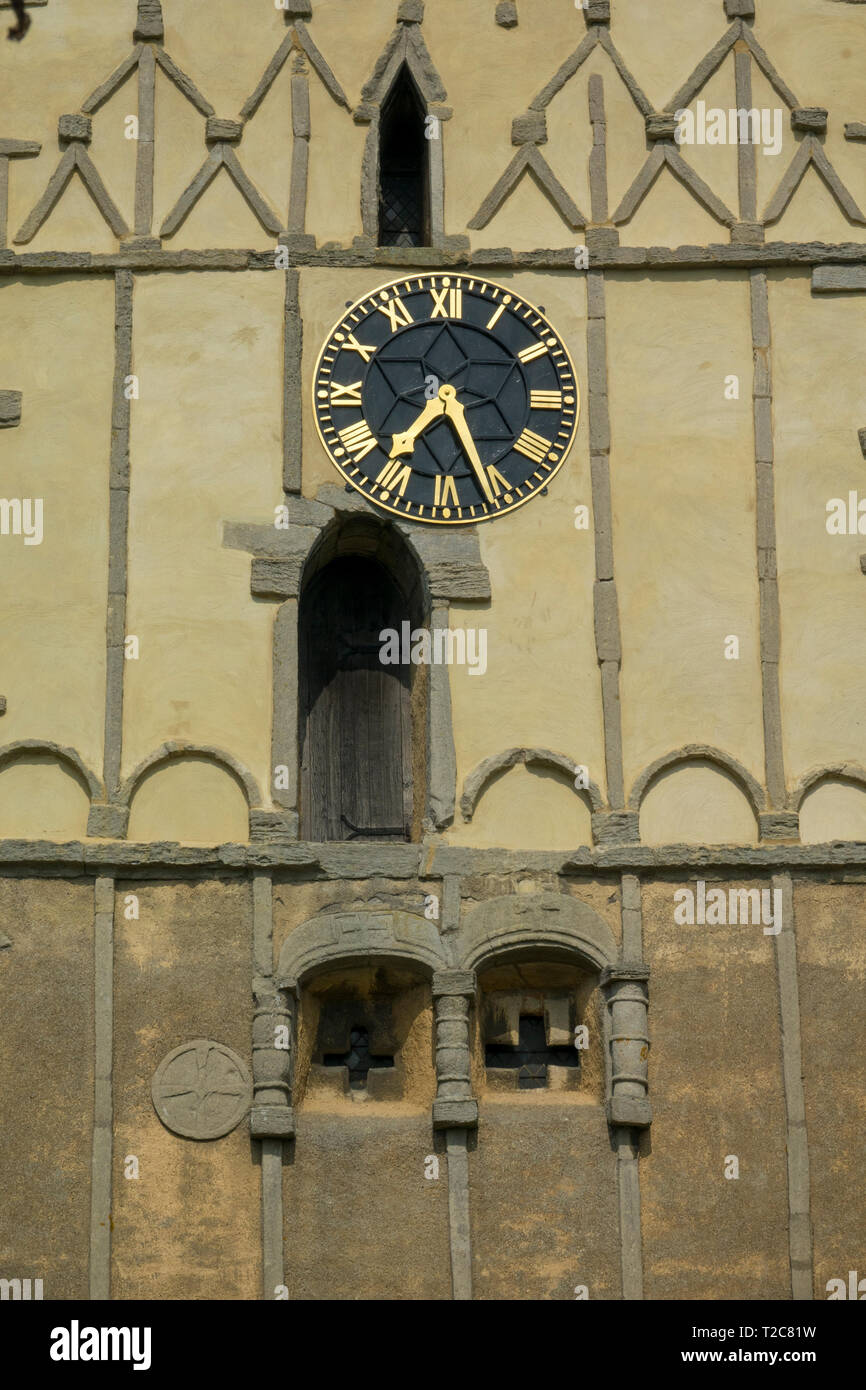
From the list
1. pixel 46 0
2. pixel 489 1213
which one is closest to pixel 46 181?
pixel 46 0

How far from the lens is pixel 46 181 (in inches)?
933

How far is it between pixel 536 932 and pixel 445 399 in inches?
138

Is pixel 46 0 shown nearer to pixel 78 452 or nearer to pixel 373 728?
pixel 78 452

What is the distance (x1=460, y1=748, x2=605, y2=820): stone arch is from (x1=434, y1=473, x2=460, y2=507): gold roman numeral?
1.65 meters

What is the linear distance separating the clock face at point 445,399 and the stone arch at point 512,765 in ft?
5.15

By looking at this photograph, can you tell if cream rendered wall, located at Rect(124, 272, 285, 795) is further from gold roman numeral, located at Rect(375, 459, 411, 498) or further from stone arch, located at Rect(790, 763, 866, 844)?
stone arch, located at Rect(790, 763, 866, 844)

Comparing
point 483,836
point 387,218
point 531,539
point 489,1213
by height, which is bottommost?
point 489,1213

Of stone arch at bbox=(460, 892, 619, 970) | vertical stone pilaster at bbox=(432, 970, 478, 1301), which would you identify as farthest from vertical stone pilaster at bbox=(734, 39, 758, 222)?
vertical stone pilaster at bbox=(432, 970, 478, 1301)

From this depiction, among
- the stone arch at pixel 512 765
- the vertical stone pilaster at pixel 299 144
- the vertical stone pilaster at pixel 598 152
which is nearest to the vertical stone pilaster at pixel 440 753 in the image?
the stone arch at pixel 512 765

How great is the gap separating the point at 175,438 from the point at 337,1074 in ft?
13.5

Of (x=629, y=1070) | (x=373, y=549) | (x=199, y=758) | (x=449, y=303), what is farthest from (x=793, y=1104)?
(x=449, y=303)

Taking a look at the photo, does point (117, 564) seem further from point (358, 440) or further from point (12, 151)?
point (12, 151)

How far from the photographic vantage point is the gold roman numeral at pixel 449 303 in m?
23.4

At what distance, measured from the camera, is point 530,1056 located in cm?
2222
